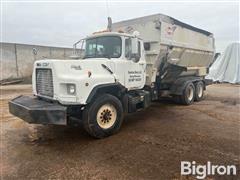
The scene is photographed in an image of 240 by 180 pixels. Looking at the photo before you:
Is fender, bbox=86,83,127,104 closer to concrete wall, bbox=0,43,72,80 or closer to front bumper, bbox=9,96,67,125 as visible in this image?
front bumper, bbox=9,96,67,125

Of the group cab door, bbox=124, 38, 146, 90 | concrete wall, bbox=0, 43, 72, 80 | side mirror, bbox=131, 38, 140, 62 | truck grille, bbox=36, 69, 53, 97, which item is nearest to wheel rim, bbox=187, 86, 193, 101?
cab door, bbox=124, 38, 146, 90

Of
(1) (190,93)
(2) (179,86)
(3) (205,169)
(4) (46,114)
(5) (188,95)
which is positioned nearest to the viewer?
(3) (205,169)

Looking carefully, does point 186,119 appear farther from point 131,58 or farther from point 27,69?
point 27,69

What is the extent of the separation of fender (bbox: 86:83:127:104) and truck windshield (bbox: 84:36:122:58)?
0.82m

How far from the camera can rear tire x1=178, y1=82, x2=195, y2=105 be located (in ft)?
29.2

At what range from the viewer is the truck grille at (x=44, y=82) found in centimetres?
498

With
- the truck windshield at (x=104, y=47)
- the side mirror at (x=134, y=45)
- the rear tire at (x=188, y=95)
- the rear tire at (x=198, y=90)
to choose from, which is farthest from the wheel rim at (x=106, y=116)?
the rear tire at (x=198, y=90)

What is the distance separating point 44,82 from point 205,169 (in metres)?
3.78

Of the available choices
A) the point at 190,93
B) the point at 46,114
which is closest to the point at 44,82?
the point at 46,114

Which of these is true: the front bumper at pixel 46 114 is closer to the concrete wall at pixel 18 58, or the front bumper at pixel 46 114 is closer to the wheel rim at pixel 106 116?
the wheel rim at pixel 106 116

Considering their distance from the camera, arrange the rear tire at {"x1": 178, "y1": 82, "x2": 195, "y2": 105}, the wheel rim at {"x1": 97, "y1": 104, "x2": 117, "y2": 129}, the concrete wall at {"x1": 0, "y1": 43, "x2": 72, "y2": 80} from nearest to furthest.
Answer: the wheel rim at {"x1": 97, "y1": 104, "x2": 117, "y2": 129} < the rear tire at {"x1": 178, "y1": 82, "x2": 195, "y2": 105} < the concrete wall at {"x1": 0, "y1": 43, "x2": 72, "y2": 80}

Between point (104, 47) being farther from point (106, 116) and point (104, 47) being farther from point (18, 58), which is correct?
point (18, 58)

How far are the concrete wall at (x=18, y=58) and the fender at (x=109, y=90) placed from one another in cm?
1701

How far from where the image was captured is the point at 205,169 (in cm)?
381
